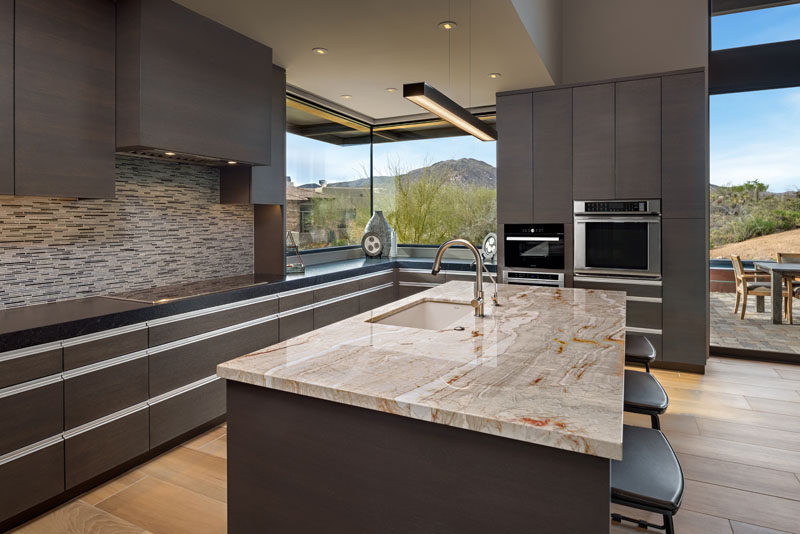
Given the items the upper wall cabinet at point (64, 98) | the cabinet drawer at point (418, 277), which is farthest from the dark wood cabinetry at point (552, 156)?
the upper wall cabinet at point (64, 98)

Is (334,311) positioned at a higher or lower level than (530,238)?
lower

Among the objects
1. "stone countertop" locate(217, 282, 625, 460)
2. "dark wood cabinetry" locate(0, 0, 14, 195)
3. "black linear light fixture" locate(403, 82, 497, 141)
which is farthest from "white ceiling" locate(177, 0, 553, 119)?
"stone countertop" locate(217, 282, 625, 460)

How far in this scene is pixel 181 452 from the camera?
271cm

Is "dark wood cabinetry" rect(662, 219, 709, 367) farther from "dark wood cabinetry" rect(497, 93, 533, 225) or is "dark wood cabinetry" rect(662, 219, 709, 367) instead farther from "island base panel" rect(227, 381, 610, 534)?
"island base panel" rect(227, 381, 610, 534)

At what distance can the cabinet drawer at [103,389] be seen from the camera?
2162 mm

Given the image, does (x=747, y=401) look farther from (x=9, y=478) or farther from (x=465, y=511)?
(x=9, y=478)

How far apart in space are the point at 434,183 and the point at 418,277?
53.5 inches

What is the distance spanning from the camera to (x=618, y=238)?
4195mm

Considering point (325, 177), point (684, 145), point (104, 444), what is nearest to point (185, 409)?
point (104, 444)

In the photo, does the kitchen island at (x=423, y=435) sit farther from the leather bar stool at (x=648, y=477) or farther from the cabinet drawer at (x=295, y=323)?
the cabinet drawer at (x=295, y=323)

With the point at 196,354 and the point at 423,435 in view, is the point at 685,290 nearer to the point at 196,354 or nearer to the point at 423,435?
the point at 423,435

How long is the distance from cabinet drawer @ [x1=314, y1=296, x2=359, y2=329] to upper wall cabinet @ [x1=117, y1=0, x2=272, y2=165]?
127 cm

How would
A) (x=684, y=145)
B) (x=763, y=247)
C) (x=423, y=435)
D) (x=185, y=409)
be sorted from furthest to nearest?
1. (x=763, y=247)
2. (x=684, y=145)
3. (x=185, y=409)
4. (x=423, y=435)

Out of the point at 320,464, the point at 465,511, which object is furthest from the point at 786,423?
the point at 320,464
